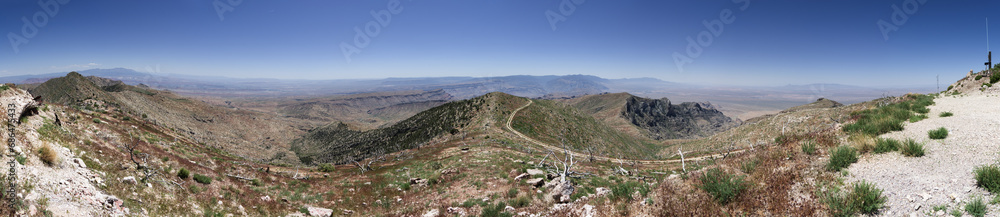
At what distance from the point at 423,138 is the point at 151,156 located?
4736 centimetres

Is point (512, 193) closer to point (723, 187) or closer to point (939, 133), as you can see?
point (723, 187)

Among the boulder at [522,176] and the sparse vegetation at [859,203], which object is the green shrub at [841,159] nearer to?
the sparse vegetation at [859,203]

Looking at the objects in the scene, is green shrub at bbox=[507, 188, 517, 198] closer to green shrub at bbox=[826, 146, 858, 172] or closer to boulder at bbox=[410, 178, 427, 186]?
boulder at bbox=[410, 178, 427, 186]

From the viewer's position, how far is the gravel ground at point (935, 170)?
21.1 feet

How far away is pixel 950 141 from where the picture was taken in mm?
9492

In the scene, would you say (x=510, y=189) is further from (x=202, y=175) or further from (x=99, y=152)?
(x=99, y=152)

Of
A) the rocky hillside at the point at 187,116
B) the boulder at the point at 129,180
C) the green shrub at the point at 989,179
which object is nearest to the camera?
the green shrub at the point at 989,179

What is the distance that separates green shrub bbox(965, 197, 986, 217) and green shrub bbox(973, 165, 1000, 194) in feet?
2.20

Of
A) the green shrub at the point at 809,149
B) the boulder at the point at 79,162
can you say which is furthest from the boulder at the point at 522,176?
the boulder at the point at 79,162

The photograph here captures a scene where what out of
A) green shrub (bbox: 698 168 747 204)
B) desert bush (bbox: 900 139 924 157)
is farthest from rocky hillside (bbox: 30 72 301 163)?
desert bush (bbox: 900 139 924 157)

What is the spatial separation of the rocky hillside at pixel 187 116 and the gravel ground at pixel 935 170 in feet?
291

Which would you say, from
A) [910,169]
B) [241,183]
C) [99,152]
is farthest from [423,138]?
[910,169]

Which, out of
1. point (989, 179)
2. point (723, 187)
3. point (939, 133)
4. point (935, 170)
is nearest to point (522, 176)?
point (723, 187)

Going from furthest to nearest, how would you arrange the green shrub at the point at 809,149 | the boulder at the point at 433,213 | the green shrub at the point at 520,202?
the green shrub at the point at 520,202, the boulder at the point at 433,213, the green shrub at the point at 809,149
